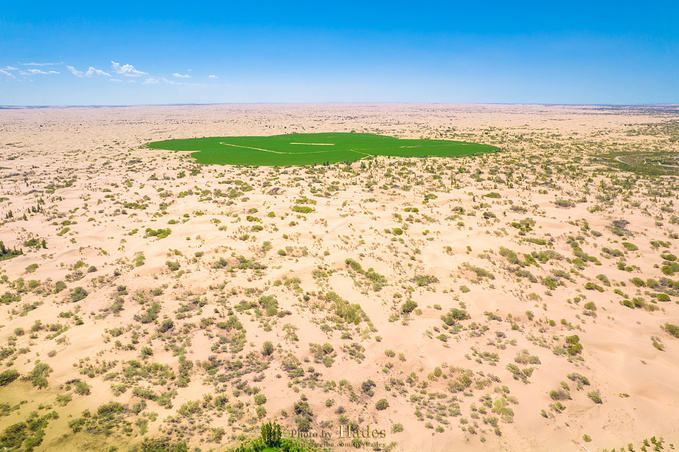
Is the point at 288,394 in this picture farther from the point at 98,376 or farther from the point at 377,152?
the point at 377,152

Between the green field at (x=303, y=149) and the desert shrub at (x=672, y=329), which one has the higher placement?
the green field at (x=303, y=149)

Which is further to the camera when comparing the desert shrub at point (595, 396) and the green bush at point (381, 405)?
the desert shrub at point (595, 396)

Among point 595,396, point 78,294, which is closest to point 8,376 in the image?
point 78,294

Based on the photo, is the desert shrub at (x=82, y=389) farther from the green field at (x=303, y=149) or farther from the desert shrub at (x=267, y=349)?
the green field at (x=303, y=149)

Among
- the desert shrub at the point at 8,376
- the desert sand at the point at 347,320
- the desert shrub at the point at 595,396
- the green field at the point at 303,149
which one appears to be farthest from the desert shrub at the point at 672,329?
the green field at the point at 303,149

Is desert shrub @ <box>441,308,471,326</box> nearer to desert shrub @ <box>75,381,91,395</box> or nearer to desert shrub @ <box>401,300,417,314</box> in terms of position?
desert shrub @ <box>401,300,417,314</box>

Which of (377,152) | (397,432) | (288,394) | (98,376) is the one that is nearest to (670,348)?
(397,432)
